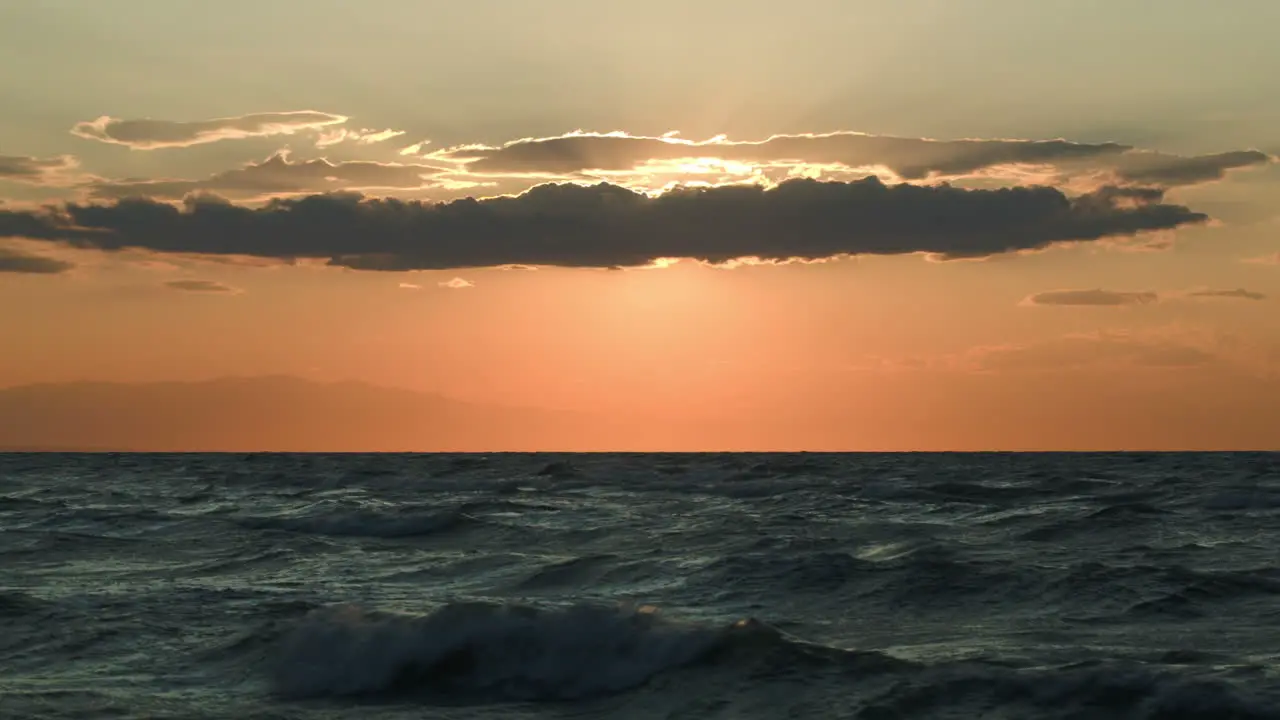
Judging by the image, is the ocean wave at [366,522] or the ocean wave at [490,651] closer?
the ocean wave at [490,651]

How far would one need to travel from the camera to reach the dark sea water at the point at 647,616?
12453mm

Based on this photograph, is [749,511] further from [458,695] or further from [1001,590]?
[458,695]

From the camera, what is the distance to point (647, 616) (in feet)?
51.5

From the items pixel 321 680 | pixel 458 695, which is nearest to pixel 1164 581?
pixel 458 695

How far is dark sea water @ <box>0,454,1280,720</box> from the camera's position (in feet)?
40.9

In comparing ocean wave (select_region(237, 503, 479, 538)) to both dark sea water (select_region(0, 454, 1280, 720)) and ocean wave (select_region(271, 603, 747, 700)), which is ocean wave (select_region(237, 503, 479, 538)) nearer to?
dark sea water (select_region(0, 454, 1280, 720))

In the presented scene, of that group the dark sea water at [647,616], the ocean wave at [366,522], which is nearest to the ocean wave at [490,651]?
the dark sea water at [647,616]

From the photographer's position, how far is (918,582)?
63.3ft

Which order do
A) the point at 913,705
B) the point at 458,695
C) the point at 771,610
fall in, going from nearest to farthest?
the point at 913,705
the point at 458,695
the point at 771,610

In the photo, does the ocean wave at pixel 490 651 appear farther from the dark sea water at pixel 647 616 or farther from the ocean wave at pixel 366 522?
the ocean wave at pixel 366 522

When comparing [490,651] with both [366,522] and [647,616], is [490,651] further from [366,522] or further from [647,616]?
[366,522]

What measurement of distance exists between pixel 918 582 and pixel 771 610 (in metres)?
3.08

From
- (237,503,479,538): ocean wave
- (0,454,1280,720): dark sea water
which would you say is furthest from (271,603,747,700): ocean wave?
(237,503,479,538): ocean wave

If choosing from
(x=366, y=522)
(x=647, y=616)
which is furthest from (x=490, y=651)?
(x=366, y=522)
